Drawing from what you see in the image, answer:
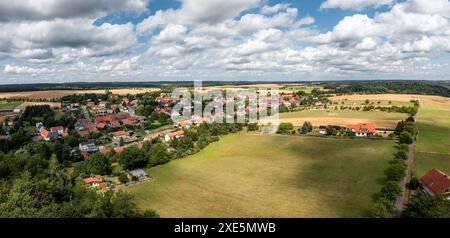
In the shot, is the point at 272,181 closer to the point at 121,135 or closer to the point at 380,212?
the point at 380,212

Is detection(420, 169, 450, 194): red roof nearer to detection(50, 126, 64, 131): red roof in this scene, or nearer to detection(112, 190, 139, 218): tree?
detection(112, 190, 139, 218): tree

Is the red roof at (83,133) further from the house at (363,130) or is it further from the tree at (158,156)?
the house at (363,130)

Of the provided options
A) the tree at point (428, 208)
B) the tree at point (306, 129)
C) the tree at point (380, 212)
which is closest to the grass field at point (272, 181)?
the tree at point (380, 212)
